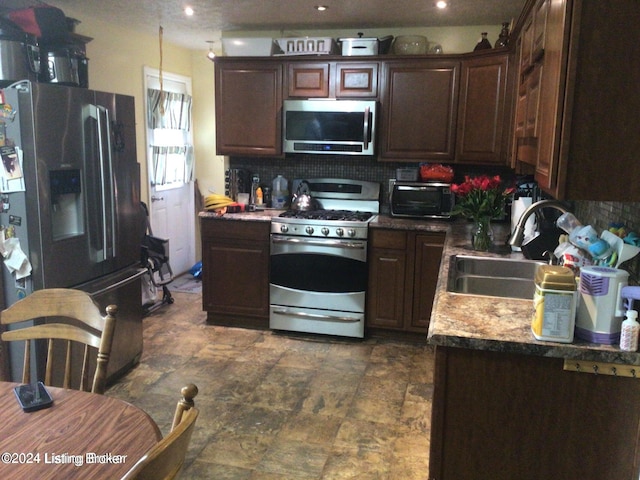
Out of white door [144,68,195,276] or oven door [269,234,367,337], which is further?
white door [144,68,195,276]

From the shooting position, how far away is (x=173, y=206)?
5633 millimetres

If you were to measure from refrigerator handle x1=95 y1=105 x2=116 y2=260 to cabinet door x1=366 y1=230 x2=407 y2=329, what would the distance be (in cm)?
179

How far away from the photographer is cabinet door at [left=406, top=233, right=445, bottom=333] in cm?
388

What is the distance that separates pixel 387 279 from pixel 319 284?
506mm

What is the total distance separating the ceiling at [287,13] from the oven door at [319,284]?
63.7 inches

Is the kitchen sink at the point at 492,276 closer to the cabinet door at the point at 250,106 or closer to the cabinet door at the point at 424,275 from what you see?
the cabinet door at the point at 424,275

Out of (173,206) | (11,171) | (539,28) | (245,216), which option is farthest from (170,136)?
(539,28)

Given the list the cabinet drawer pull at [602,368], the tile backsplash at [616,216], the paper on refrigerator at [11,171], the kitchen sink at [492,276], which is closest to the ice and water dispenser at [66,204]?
the paper on refrigerator at [11,171]

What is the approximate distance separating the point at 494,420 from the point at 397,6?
2897 mm

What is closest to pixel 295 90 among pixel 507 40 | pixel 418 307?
pixel 507 40

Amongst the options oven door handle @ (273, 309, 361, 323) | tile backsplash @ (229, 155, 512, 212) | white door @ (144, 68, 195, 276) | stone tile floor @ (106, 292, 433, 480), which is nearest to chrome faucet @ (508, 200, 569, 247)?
stone tile floor @ (106, 292, 433, 480)

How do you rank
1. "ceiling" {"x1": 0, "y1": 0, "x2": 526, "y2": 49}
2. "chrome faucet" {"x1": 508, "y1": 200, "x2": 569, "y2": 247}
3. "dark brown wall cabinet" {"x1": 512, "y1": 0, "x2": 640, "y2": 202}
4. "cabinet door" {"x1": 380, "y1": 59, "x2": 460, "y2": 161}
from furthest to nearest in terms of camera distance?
"cabinet door" {"x1": 380, "y1": 59, "x2": 460, "y2": 161}, "ceiling" {"x1": 0, "y1": 0, "x2": 526, "y2": 49}, "chrome faucet" {"x1": 508, "y1": 200, "x2": 569, "y2": 247}, "dark brown wall cabinet" {"x1": 512, "y1": 0, "x2": 640, "y2": 202}

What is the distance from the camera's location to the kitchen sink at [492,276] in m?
2.55

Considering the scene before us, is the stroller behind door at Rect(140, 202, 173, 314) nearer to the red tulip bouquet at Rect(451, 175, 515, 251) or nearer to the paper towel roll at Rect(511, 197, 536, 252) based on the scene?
the red tulip bouquet at Rect(451, 175, 515, 251)
